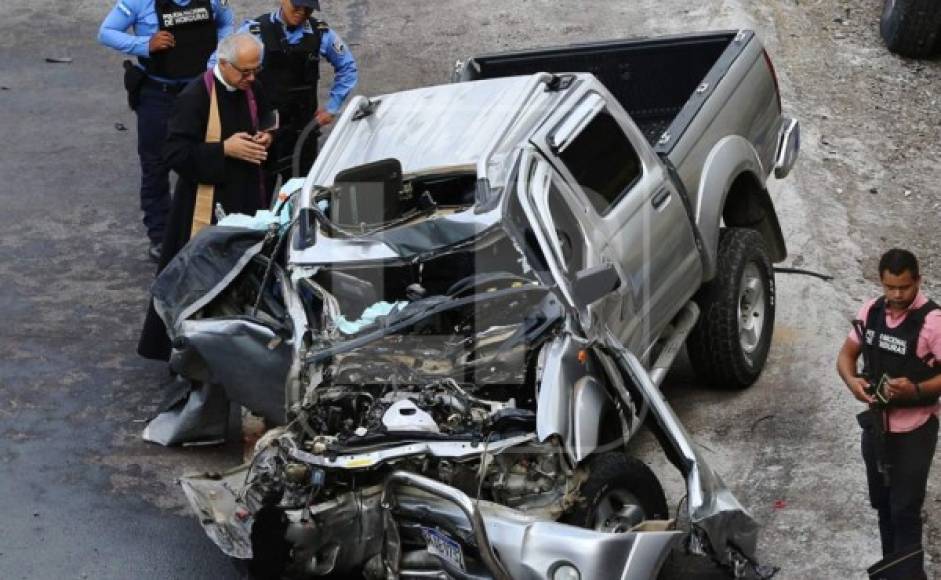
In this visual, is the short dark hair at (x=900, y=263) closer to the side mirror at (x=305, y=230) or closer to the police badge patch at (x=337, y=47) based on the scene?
the side mirror at (x=305, y=230)

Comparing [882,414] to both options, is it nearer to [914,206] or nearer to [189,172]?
[189,172]

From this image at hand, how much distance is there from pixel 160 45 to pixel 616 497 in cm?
510

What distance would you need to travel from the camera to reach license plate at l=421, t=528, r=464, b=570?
6.52 m

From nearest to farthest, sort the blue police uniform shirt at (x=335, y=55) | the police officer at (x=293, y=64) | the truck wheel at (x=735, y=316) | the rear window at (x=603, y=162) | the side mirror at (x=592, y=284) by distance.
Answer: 1. the side mirror at (x=592, y=284)
2. the rear window at (x=603, y=162)
3. the truck wheel at (x=735, y=316)
4. the police officer at (x=293, y=64)
5. the blue police uniform shirt at (x=335, y=55)

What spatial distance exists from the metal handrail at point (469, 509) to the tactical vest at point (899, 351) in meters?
1.77

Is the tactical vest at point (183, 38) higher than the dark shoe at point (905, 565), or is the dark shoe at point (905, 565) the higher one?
the tactical vest at point (183, 38)

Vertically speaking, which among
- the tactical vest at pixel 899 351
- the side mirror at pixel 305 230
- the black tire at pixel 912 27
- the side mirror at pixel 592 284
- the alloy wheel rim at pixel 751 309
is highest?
the side mirror at pixel 305 230

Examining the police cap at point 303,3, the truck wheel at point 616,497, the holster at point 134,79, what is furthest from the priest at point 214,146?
the truck wheel at point 616,497

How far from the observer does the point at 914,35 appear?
14414mm

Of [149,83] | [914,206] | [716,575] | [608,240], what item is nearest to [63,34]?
[149,83]

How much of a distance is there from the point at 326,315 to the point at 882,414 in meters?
2.46

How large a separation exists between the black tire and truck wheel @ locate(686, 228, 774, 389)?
5.61 m

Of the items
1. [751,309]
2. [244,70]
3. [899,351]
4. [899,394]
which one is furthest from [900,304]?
[244,70]

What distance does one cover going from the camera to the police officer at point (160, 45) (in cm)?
1055
